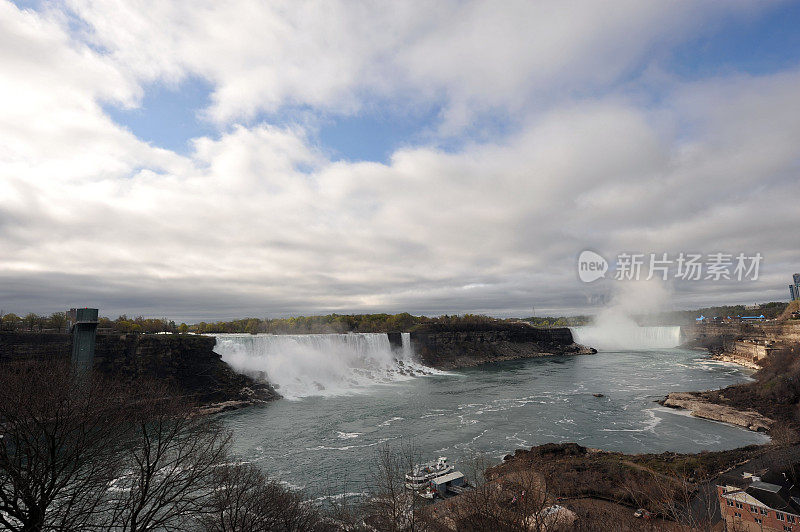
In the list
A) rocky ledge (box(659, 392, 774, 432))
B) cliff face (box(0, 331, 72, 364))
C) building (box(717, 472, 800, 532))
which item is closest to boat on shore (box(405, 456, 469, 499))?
building (box(717, 472, 800, 532))

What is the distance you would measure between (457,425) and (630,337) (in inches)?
5339

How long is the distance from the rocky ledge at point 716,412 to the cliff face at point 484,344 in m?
49.3

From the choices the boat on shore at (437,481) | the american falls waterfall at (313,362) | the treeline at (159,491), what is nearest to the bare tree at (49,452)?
the treeline at (159,491)

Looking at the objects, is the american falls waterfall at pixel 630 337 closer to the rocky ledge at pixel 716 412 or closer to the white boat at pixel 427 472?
the rocky ledge at pixel 716 412

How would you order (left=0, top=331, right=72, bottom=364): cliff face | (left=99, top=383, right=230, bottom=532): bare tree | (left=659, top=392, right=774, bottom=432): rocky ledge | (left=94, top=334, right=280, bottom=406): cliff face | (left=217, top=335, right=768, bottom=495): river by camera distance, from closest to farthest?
(left=99, top=383, right=230, bottom=532): bare tree → (left=217, top=335, right=768, bottom=495): river → (left=659, top=392, right=774, bottom=432): rocky ledge → (left=0, top=331, right=72, bottom=364): cliff face → (left=94, top=334, right=280, bottom=406): cliff face

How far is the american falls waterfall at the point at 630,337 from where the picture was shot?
452ft

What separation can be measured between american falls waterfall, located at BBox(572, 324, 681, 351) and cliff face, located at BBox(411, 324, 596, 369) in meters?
14.8

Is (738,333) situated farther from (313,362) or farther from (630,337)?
(313,362)

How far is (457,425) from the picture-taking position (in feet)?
114

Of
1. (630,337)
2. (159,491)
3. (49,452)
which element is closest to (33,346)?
(159,491)

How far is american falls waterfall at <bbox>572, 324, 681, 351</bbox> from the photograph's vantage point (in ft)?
452

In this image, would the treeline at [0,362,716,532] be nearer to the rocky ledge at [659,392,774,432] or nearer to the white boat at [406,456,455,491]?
A: the white boat at [406,456,455,491]

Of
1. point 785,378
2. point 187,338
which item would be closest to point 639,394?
point 785,378

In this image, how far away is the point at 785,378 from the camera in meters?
41.2
